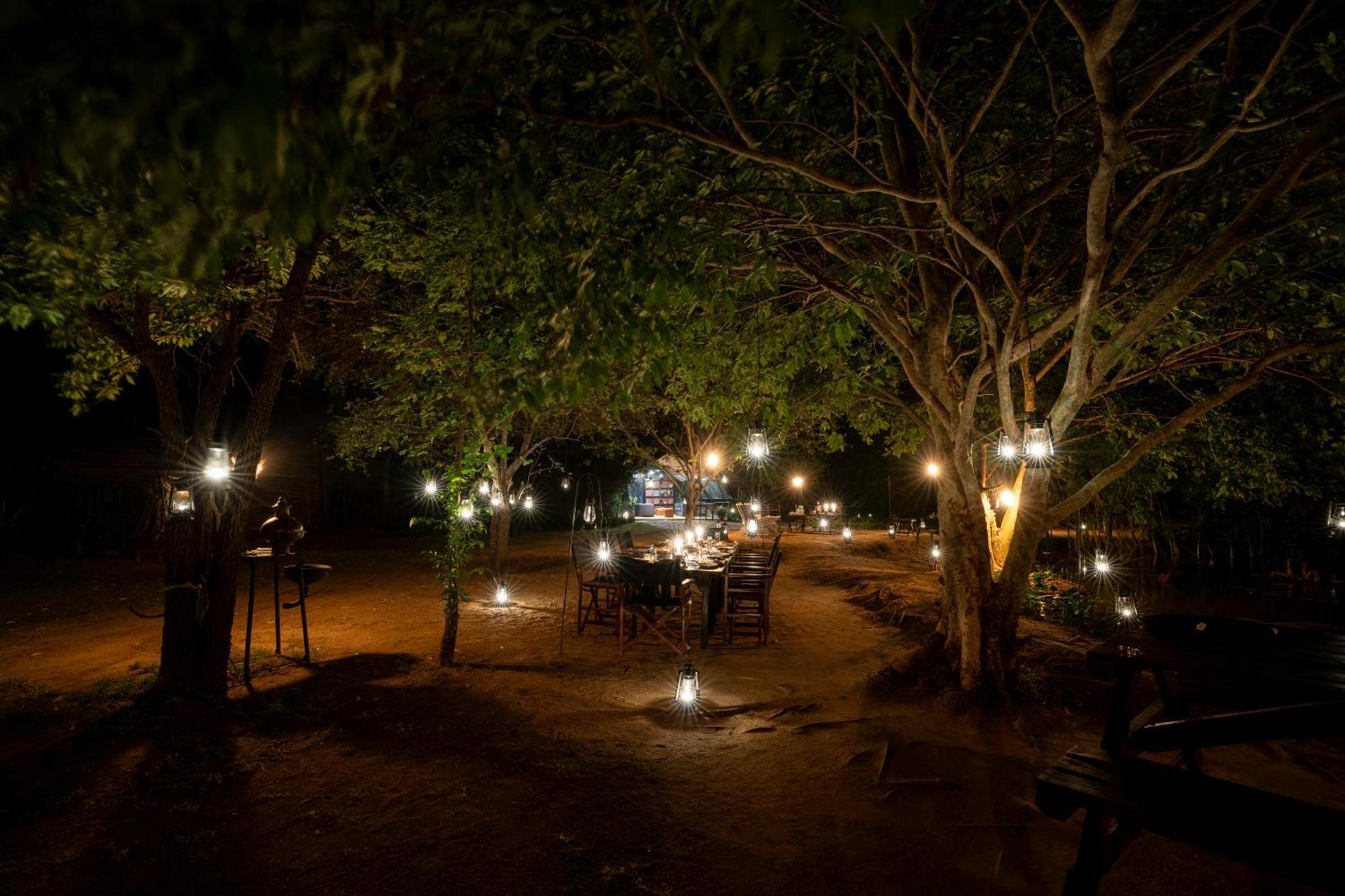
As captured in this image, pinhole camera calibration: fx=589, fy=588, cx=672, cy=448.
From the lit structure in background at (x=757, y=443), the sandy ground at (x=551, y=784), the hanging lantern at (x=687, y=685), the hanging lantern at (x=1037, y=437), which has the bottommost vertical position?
the sandy ground at (x=551, y=784)

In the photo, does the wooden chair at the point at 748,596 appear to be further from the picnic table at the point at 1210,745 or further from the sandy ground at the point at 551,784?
the picnic table at the point at 1210,745

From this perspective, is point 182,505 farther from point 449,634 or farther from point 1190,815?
point 1190,815

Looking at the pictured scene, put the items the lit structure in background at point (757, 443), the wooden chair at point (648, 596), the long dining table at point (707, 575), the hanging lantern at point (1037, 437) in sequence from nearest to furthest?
1. the hanging lantern at point (1037, 437)
2. the wooden chair at point (648, 596)
3. the long dining table at point (707, 575)
4. the lit structure in background at point (757, 443)

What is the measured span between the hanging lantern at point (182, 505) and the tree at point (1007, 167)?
16.1ft

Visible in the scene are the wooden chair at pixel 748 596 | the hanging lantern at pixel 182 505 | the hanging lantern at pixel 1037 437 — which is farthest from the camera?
the wooden chair at pixel 748 596

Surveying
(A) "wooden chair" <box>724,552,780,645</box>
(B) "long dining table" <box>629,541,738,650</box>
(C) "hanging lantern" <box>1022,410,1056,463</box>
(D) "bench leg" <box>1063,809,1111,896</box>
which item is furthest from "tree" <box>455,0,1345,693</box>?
(D) "bench leg" <box>1063,809,1111,896</box>

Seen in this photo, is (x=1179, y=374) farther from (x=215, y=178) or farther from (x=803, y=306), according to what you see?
(x=215, y=178)

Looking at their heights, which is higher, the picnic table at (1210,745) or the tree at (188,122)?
the tree at (188,122)

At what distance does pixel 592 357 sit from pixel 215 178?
6.46ft

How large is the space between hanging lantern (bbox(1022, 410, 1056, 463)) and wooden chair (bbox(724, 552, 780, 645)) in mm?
3973

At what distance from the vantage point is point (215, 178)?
1609 millimetres

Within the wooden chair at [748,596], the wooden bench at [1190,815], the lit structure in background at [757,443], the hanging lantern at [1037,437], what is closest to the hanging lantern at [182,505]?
the wooden chair at [748,596]

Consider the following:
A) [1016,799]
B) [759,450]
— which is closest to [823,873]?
[1016,799]

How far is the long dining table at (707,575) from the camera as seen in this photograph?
812cm
